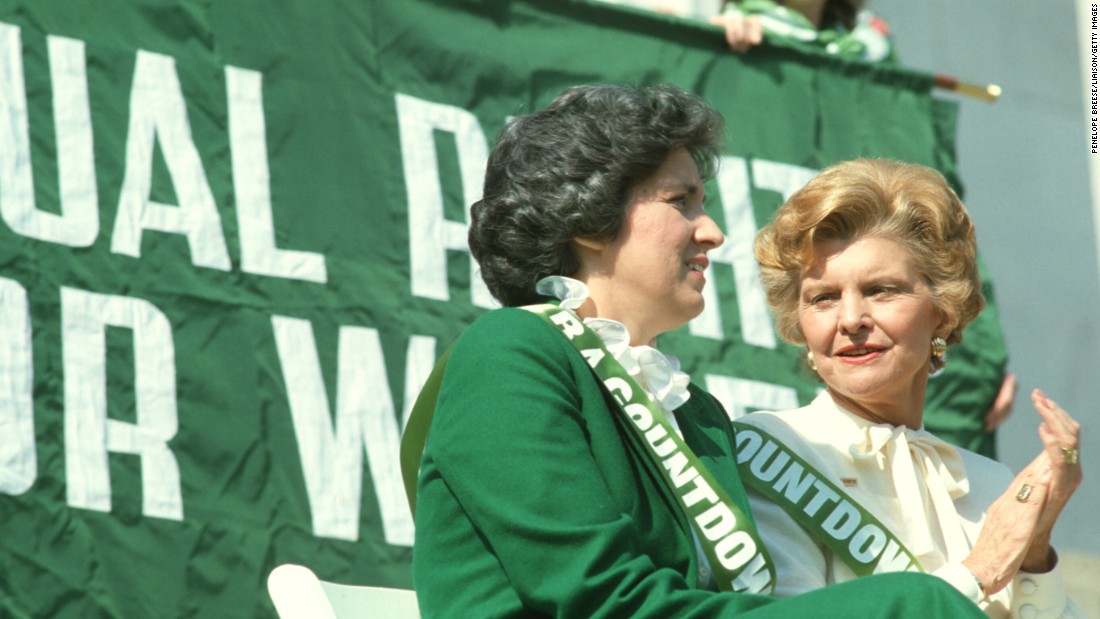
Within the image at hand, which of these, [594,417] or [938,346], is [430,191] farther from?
[594,417]

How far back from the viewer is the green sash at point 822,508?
10.1 ft

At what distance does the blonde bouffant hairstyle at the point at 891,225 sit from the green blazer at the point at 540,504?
805 millimetres

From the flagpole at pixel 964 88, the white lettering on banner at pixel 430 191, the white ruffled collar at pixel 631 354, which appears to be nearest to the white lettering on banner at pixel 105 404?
the white lettering on banner at pixel 430 191

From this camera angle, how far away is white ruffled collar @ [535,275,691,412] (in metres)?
2.90

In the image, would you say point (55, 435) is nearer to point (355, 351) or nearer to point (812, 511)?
point (355, 351)

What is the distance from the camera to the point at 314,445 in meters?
4.25

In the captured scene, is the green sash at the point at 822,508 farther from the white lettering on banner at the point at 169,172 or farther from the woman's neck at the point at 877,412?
the white lettering on banner at the point at 169,172

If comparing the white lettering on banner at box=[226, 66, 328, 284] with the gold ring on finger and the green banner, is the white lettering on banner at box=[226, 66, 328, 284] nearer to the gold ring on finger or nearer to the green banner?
the green banner

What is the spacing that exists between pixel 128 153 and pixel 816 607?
2.38 meters

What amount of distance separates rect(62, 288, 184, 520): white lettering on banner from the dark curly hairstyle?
4.13 feet

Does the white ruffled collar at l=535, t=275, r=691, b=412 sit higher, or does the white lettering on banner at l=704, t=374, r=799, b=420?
the white ruffled collar at l=535, t=275, r=691, b=412

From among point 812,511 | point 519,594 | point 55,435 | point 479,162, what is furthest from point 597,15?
point 519,594

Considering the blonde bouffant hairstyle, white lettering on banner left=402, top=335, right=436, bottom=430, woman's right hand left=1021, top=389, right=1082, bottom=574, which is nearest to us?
woman's right hand left=1021, top=389, right=1082, bottom=574

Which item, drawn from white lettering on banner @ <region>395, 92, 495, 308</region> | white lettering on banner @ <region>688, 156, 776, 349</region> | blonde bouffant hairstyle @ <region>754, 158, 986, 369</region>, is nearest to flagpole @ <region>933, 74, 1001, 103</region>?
white lettering on banner @ <region>688, 156, 776, 349</region>
